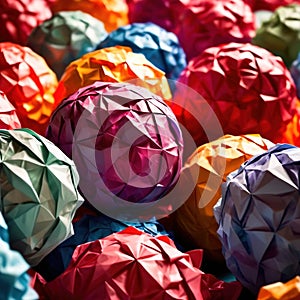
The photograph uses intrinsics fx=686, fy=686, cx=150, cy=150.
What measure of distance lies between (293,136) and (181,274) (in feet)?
0.85

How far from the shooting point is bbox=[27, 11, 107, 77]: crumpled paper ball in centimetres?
76

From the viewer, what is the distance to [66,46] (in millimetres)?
760

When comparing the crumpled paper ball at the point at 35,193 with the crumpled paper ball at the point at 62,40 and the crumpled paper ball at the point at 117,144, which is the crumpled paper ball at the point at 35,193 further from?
the crumpled paper ball at the point at 62,40

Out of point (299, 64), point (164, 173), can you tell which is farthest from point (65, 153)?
point (299, 64)

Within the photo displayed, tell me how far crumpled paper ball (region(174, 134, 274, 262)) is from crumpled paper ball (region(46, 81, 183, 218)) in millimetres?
49

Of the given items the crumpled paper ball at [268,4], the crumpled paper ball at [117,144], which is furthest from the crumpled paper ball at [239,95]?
the crumpled paper ball at [268,4]

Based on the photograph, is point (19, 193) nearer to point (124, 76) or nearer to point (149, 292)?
point (149, 292)

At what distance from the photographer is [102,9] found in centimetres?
85

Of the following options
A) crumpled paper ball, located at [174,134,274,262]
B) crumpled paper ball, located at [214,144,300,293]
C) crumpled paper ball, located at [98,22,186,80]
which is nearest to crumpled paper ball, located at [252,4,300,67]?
crumpled paper ball, located at [98,22,186,80]

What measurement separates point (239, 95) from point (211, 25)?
0.53 feet

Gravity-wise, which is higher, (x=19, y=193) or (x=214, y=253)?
(x=19, y=193)

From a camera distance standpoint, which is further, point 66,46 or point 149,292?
point 66,46

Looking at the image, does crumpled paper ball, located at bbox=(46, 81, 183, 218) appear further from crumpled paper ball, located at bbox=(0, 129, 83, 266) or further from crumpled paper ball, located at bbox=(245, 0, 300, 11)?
crumpled paper ball, located at bbox=(245, 0, 300, 11)

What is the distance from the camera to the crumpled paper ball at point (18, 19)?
2.57 ft
